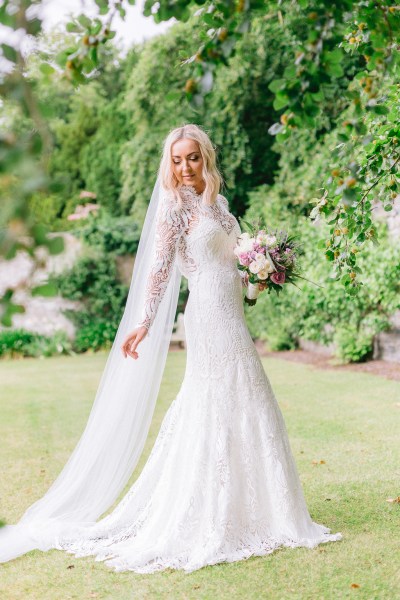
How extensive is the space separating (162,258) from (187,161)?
551 millimetres

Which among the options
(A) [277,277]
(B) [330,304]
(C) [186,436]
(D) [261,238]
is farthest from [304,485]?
(B) [330,304]

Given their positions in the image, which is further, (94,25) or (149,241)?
(149,241)

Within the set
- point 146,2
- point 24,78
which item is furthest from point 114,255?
point 24,78

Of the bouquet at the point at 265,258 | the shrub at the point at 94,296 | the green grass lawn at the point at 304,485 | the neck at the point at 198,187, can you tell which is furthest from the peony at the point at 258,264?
the shrub at the point at 94,296

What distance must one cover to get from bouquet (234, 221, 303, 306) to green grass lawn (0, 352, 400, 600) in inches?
55.0

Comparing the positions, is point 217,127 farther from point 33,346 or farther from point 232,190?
point 33,346

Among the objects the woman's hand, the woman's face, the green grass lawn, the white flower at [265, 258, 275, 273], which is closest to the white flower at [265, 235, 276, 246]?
the white flower at [265, 258, 275, 273]

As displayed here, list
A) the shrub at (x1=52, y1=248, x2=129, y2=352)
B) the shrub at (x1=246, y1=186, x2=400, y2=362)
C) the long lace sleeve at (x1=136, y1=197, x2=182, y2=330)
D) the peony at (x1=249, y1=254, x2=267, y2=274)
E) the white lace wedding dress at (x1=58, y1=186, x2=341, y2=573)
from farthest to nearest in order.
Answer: the shrub at (x1=52, y1=248, x2=129, y2=352)
the shrub at (x1=246, y1=186, x2=400, y2=362)
the long lace sleeve at (x1=136, y1=197, x2=182, y2=330)
the peony at (x1=249, y1=254, x2=267, y2=274)
the white lace wedding dress at (x1=58, y1=186, x2=341, y2=573)

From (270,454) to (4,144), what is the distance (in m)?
2.91

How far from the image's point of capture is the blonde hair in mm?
4117

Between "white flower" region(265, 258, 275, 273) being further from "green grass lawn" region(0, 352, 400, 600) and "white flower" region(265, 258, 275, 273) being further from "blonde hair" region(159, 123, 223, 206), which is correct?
"green grass lawn" region(0, 352, 400, 600)

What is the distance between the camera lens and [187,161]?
13.5 ft

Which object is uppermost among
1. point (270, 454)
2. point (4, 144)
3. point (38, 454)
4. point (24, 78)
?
point (24, 78)

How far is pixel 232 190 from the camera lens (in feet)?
50.4
